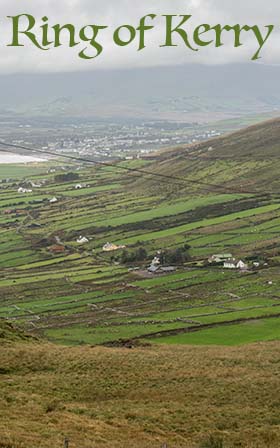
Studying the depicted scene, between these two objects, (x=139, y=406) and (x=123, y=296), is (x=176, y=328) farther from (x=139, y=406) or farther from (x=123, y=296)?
(x=139, y=406)

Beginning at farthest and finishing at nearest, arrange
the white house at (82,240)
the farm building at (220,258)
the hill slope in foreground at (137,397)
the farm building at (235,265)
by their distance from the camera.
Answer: the white house at (82,240), the farm building at (220,258), the farm building at (235,265), the hill slope in foreground at (137,397)

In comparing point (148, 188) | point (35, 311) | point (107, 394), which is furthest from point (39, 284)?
point (148, 188)

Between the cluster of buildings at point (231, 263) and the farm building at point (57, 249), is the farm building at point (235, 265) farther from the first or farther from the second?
the farm building at point (57, 249)

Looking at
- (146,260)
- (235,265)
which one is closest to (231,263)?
(235,265)

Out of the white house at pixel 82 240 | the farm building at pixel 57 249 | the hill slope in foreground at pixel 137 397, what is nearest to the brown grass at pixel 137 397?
the hill slope in foreground at pixel 137 397

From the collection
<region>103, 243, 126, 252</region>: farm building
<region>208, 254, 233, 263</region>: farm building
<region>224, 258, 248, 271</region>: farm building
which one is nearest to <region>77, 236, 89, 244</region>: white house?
<region>103, 243, 126, 252</region>: farm building

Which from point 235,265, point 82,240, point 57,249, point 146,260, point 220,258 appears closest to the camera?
point 235,265

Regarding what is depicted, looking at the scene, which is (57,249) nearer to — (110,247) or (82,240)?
(82,240)
